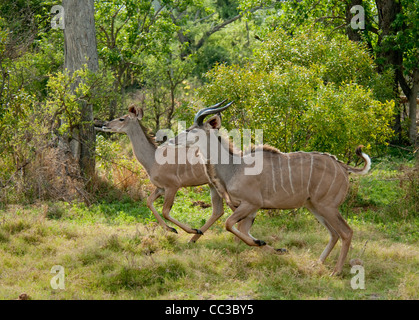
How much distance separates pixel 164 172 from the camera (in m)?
7.97

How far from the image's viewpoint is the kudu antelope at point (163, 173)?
737 centimetres

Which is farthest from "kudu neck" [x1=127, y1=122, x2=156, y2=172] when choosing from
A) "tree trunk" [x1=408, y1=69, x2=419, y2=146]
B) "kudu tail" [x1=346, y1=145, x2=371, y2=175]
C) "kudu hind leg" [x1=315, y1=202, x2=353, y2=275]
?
"tree trunk" [x1=408, y1=69, x2=419, y2=146]

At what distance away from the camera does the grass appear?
556cm

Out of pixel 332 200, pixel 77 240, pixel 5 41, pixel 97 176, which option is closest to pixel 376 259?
pixel 332 200

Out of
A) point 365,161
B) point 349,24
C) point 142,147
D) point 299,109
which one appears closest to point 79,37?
point 142,147

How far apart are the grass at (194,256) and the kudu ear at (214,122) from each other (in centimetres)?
136

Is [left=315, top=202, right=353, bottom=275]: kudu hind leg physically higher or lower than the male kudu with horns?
lower

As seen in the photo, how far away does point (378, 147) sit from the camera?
10.4m

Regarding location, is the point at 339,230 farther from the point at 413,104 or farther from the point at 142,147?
the point at 413,104

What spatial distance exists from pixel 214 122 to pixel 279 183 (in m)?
1.03

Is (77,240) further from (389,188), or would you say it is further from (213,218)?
(389,188)

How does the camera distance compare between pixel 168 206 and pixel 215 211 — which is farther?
pixel 168 206

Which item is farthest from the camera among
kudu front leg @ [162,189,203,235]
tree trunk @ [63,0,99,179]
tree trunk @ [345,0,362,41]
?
tree trunk @ [345,0,362,41]

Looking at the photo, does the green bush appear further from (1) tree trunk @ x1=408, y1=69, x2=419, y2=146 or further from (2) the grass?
(1) tree trunk @ x1=408, y1=69, x2=419, y2=146
